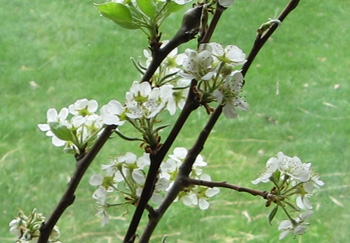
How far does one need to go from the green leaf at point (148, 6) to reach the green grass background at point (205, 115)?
907 mm

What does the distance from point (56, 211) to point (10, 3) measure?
1635 millimetres

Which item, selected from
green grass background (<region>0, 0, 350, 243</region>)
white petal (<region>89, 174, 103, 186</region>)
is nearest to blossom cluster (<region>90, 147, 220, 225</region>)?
white petal (<region>89, 174, 103, 186</region>)

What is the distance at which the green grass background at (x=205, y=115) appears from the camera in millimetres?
1172

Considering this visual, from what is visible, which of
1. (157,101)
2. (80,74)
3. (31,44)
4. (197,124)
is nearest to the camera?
(157,101)

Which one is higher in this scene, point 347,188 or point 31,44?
point 31,44

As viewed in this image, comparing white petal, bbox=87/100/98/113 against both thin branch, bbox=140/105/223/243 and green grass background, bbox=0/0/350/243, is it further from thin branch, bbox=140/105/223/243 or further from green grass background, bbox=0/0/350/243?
green grass background, bbox=0/0/350/243

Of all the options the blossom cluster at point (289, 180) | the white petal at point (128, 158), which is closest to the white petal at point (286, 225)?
the blossom cluster at point (289, 180)

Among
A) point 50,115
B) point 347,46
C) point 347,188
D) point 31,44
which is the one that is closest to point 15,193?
point 31,44

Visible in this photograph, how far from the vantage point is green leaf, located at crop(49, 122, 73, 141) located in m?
0.31

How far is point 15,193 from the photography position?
1207mm

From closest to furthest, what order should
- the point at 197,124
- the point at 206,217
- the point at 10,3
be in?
the point at 206,217, the point at 197,124, the point at 10,3

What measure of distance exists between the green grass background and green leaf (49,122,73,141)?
85 centimetres

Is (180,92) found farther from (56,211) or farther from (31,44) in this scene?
(31,44)

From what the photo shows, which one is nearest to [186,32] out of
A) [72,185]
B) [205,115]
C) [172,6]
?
[172,6]
